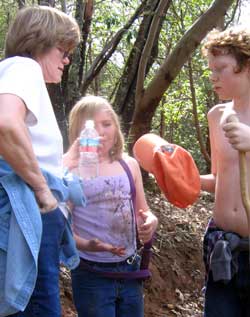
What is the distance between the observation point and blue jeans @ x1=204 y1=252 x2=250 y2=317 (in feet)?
9.15

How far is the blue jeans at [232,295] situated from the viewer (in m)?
2.79

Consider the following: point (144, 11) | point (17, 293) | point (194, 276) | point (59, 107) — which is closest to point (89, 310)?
point (17, 293)

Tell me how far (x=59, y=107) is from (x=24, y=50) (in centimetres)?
281

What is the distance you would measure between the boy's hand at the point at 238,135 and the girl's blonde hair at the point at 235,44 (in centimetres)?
41

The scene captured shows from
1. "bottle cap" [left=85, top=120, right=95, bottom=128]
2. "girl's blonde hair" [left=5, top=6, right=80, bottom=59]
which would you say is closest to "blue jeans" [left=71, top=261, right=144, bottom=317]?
"bottle cap" [left=85, top=120, right=95, bottom=128]

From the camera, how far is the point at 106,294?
2840 mm

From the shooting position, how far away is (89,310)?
9.36ft

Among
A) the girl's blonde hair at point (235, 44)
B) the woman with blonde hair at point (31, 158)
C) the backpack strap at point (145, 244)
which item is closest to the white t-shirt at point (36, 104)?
the woman with blonde hair at point (31, 158)

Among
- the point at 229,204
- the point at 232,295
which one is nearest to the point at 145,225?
the point at 229,204

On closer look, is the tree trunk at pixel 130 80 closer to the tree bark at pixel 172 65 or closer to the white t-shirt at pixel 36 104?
the tree bark at pixel 172 65

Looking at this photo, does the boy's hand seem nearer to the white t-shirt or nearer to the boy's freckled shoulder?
the boy's freckled shoulder

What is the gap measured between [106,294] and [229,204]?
2.58ft

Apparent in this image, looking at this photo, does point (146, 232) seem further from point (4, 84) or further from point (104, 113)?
point (4, 84)

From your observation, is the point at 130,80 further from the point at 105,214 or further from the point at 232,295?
the point at 232,295
